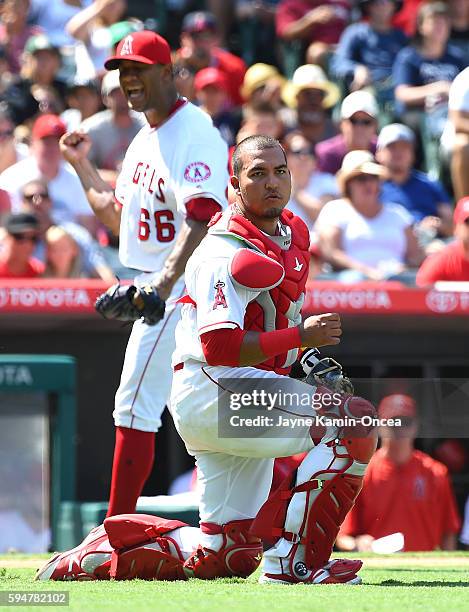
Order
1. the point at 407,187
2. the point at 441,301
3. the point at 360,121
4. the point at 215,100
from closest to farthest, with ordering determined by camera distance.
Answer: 1. the point at 441,301
2. the point at 407,187
3. the point at 360,121
4. the point at 215,100

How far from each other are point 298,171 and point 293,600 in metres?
6.35

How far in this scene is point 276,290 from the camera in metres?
4.37

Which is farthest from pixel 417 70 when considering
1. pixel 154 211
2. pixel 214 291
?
pixel 214 291

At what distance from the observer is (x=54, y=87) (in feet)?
36.9

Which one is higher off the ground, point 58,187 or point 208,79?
point 208,79

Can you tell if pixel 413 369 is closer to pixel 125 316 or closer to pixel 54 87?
pixel 125 316

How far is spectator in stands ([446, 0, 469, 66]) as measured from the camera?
11883 millimetres

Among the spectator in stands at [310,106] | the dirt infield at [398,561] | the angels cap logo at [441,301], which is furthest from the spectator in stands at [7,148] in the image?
the dirt infield at [398,561]

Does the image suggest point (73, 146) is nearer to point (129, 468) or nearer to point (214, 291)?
point (129, 468)

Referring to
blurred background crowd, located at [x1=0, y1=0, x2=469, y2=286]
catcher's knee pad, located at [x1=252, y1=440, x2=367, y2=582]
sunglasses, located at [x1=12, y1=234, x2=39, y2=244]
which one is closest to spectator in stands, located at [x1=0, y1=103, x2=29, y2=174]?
blurred background crowd, located at [x1=0, y1=0, x2=469, y2=286]

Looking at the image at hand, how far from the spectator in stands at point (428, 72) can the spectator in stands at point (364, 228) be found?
7.06 ft

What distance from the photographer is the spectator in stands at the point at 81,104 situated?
10.5 meters

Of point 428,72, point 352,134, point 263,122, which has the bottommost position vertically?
point 352,134

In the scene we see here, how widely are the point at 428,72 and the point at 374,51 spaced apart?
1.97 ft
